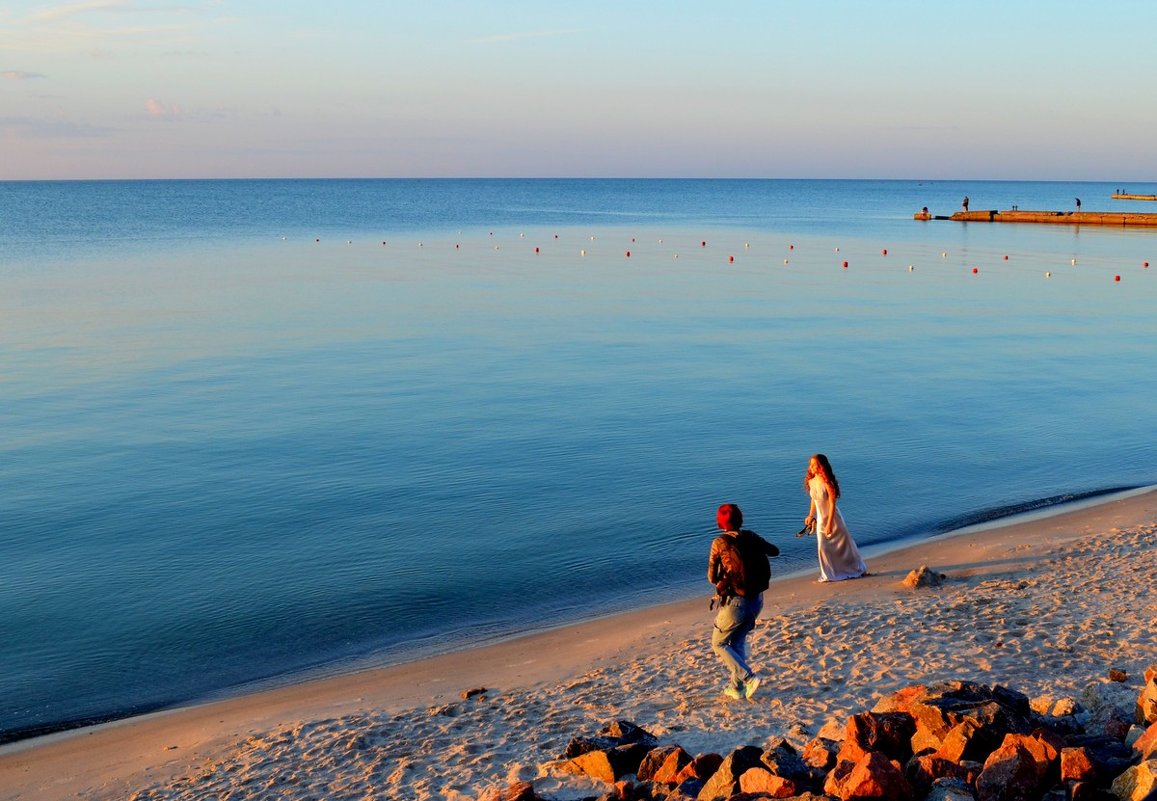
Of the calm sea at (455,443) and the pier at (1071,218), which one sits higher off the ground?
the pier at (1071,218)

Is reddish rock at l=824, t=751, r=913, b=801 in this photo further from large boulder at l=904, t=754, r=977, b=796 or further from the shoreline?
the shoreline

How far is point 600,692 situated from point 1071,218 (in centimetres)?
9615

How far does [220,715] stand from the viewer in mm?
10422

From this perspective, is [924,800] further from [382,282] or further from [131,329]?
[382,282]

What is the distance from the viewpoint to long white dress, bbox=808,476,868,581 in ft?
42.7

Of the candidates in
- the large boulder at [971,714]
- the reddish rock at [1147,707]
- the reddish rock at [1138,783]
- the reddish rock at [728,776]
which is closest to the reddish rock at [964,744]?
the large boulder at [971,714]

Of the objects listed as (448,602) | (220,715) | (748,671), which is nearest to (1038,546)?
(748,671)

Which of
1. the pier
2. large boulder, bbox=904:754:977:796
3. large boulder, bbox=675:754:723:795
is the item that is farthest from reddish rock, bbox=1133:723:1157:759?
the pier

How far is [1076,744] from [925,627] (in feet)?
13.7

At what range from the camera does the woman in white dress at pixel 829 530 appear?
12492mm

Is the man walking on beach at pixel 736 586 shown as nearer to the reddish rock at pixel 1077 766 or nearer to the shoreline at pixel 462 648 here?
the reddish rock at pixel 1077 766

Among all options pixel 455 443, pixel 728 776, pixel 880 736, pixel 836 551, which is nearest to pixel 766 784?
pixel 728 776

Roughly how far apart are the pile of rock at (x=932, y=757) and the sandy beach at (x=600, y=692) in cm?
46

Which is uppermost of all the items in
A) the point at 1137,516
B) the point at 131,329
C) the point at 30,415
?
the point at 131,329
